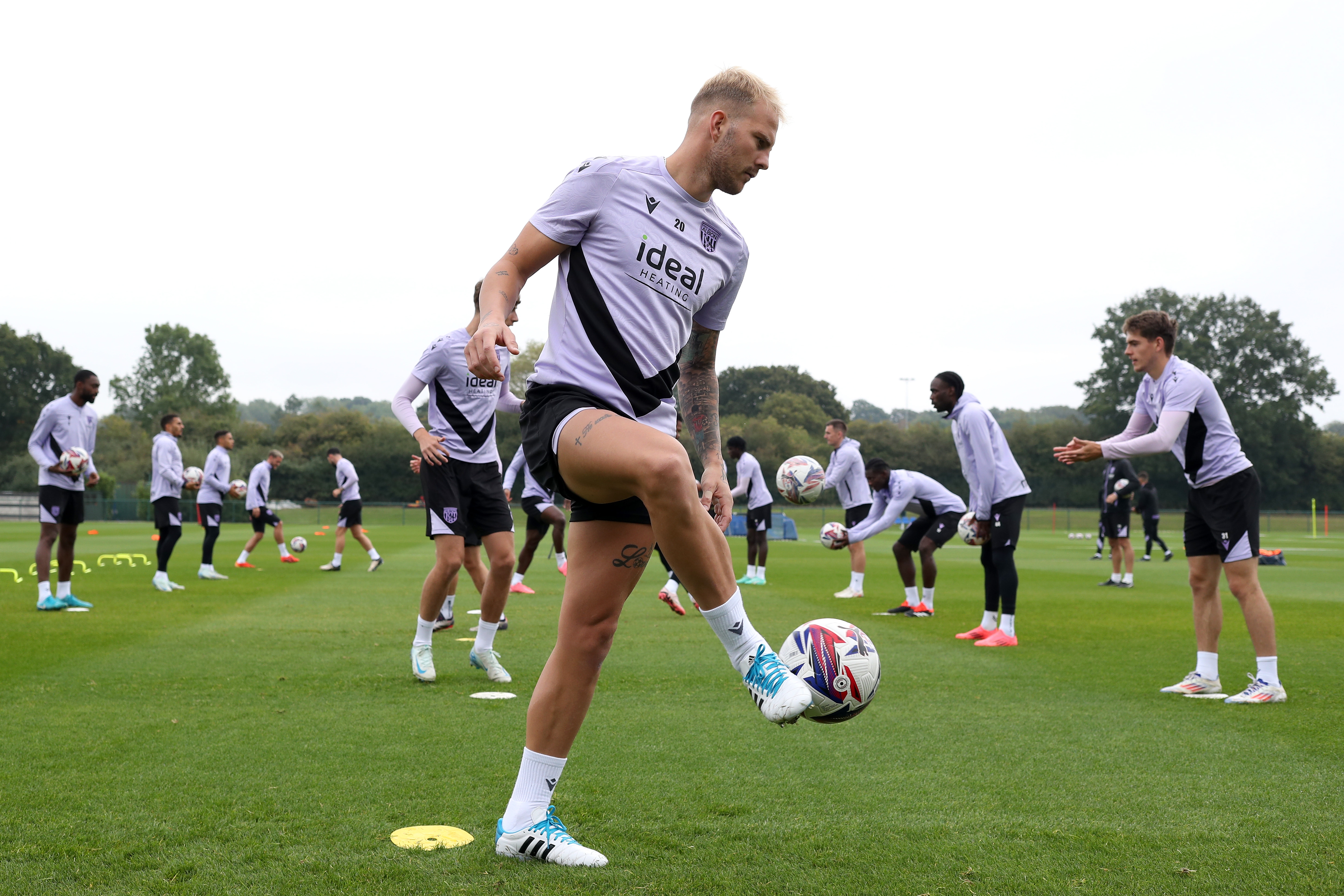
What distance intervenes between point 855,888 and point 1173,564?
22535 mm

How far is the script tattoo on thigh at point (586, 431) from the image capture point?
8.97 ft

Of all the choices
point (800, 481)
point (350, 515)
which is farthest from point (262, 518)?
point (800, 481)

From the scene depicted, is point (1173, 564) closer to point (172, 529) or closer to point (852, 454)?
point (852, 454)

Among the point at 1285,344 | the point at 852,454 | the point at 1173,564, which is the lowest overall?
the point at 1173,564

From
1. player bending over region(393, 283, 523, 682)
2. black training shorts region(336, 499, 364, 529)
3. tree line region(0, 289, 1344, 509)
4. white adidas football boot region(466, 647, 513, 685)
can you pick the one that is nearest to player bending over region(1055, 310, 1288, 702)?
player bending over region(393, 283, 523, 682)

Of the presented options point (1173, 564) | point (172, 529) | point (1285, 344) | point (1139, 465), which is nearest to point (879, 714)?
point (172, 529)

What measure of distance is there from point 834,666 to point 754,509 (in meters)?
13.6

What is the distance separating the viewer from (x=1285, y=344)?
257 feet

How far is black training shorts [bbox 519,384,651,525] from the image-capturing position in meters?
2.88

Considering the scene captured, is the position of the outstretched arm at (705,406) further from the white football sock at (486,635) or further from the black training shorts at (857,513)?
the black training shorts at (857,513)

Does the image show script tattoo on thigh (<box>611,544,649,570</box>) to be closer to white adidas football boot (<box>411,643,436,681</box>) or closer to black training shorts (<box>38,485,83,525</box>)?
white adidas football boot (<box>411,643,436,681</box>)

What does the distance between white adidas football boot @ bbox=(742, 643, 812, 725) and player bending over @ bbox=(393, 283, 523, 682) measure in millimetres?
3714

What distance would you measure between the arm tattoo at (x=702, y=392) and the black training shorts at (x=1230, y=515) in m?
3.93

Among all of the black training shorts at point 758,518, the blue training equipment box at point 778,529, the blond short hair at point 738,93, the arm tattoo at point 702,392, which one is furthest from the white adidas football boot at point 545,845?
the blue training equipment box at point 778,529
